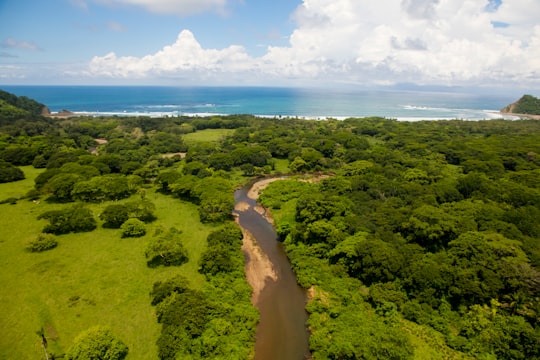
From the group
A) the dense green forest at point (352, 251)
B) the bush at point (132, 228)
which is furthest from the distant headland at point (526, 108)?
the bush at point (132, 228)

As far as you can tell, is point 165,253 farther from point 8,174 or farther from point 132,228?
point 8,174

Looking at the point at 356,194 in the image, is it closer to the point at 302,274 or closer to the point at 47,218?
the point at 302,274

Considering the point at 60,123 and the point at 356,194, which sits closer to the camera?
the point at 356,194

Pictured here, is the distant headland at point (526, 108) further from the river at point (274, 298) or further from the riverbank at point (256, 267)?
the riverbank at point (256, 267)

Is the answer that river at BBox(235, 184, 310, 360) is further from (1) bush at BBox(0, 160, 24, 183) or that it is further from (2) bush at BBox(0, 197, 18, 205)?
(1) bush at BBox(0, 160, 24, 183)

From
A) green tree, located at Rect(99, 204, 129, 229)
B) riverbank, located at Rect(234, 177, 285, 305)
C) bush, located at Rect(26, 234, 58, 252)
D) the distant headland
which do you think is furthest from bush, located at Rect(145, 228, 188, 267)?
the distant headland

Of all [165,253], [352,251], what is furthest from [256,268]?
[352,251]

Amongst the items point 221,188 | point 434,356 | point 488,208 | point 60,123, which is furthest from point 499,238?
point 60,123
